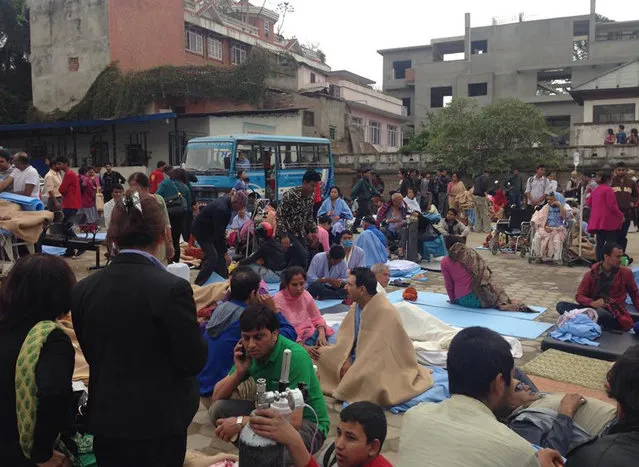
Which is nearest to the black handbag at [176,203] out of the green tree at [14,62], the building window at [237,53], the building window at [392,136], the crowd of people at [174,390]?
the crowd of people at [174,390]

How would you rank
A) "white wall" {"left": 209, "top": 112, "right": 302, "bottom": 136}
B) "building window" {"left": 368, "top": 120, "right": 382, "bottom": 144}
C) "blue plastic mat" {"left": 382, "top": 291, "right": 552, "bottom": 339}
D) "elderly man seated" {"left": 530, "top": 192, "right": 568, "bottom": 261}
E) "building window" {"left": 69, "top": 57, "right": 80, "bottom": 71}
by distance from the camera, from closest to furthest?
1. "blue plastic mat" {"left": 382, "top": 291, "right": 552, "bottom": 339}
2. "elderly man seated" {"left": 530, "top": 192, "right": 568, "bottom": 261}
3. "white wall" {"left": 209, "top": 112, "right": 302, "bottom": 136}
4. "building window" {"left": 69, "top": 57, "right": 80, "bottom": 71}
5. "building window" {"left": 368, "top": 120, "right": 382, "bottom": 144}

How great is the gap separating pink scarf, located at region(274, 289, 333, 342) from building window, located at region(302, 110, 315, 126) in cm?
1997

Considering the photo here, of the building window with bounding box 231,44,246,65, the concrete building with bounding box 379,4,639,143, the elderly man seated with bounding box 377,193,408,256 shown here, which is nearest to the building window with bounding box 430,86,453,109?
the concrete building with bounding box 379,4,639,143

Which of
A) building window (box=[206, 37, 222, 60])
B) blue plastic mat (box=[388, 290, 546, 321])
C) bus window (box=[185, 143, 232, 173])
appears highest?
building window (box=[206, 37, 222, 60])

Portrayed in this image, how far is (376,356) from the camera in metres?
4.47

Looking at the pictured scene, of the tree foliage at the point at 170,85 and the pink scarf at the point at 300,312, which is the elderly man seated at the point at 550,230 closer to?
the pink scarf at the point at 300,312

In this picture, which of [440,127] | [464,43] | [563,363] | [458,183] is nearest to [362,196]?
[458,183]

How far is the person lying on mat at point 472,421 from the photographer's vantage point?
1955 millimetres

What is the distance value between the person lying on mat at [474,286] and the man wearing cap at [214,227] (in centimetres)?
275

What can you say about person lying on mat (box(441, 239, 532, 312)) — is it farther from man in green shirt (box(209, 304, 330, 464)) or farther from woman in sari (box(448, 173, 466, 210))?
woman in sari (box(448, 173, 466, 210))

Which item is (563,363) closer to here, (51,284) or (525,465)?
(525,465)

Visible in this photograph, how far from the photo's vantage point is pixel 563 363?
5.36 meters

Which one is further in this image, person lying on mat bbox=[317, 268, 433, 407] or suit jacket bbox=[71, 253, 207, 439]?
person lying on mat bbox=[317, 268, 433, 407]

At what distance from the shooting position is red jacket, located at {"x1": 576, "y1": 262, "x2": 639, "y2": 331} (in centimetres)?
601
